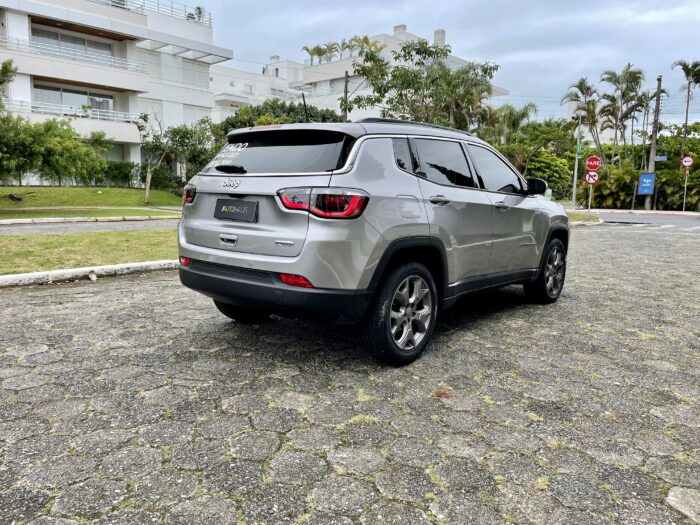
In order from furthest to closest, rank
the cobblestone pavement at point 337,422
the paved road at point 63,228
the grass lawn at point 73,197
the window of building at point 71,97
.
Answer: the window of building at point 71,97, the grass lawn at point 73,197, the paved road at point 63,228, the cobblestone pavement at point 337,422

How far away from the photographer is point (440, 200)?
167 inches

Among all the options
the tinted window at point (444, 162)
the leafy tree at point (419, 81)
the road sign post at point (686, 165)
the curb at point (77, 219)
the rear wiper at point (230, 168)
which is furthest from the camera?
the road sign post at point (686, 165)

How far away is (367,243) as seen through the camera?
3631 mm

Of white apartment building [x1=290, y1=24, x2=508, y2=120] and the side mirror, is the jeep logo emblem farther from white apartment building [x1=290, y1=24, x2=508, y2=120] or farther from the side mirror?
white apartment building [x1=290, y1=24, x2=508, y2=120]

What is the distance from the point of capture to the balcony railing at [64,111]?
29.6 metres

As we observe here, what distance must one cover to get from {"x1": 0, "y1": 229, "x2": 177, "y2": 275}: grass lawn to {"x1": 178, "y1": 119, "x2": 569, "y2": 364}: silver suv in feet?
13.6

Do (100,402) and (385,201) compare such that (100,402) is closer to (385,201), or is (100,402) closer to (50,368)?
(50,368)

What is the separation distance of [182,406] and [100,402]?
0.51 metres

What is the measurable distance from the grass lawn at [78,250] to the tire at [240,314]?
370 centimetres

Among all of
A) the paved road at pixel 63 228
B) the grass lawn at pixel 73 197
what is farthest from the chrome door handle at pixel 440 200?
the grass lawn at pixel 73 197

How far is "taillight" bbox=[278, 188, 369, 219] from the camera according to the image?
3498 mm

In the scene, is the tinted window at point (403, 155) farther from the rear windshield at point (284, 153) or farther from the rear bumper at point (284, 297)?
the rear bumper at point (284, 297)

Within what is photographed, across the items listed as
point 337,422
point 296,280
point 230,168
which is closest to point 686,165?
point 230,168

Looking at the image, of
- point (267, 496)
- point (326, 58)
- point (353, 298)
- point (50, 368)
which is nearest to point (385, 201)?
point (353, 298)
